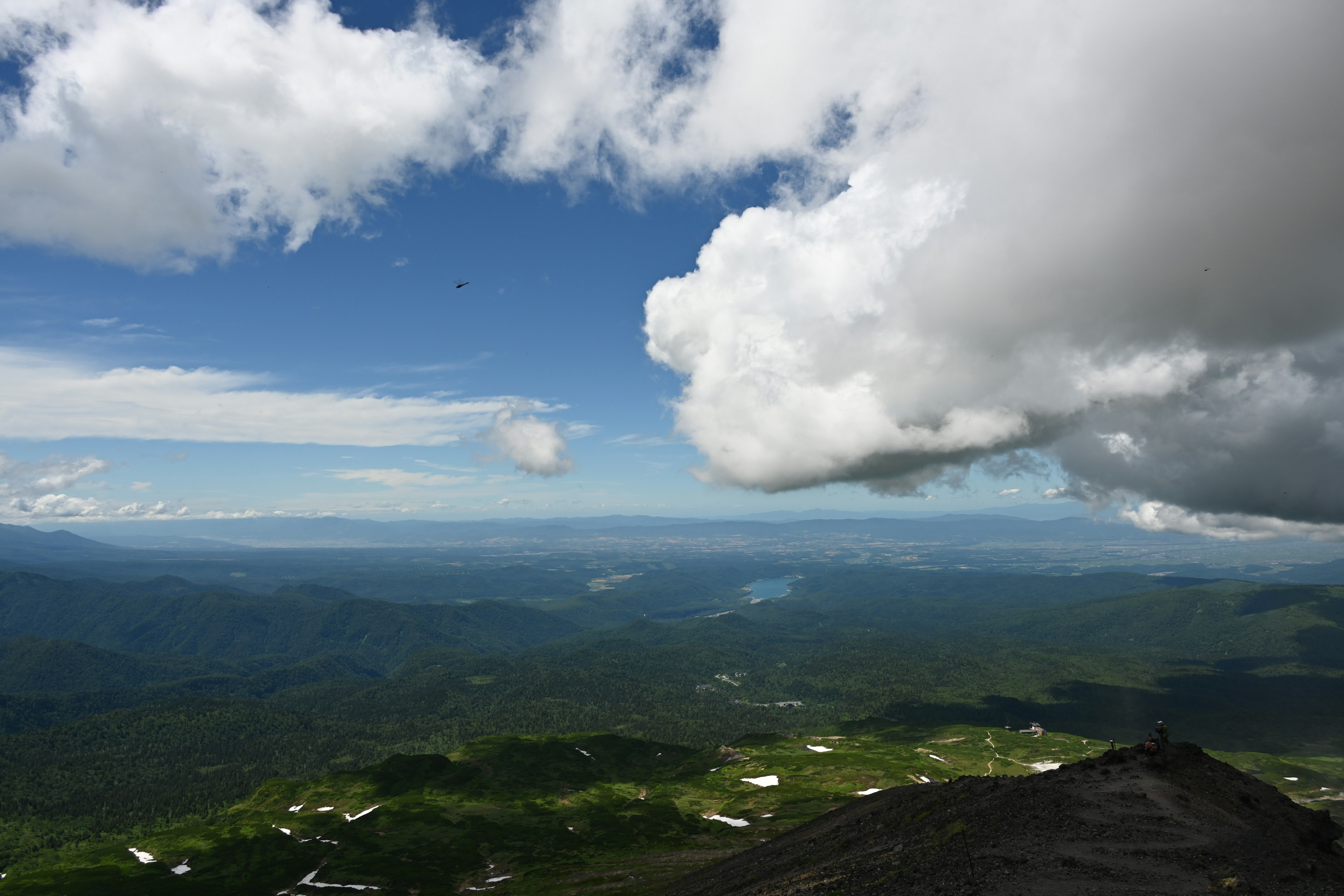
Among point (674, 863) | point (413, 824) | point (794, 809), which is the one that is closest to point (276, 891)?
point (413, 824)

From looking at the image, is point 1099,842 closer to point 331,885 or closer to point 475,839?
point 331,885

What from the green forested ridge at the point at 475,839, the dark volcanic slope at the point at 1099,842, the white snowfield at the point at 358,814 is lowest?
the white snowfield at the point at 358,814

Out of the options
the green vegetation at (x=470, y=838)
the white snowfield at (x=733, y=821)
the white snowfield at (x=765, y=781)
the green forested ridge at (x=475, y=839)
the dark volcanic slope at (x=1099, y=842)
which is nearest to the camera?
the dark volcanic slope at (x=1099, y=842)

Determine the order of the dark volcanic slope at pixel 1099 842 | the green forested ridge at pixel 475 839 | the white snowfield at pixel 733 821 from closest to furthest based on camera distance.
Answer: the dark volcanic slope at pixel 1099 842, the green forested ridge at pixel 475 839, the white snowfield at pixel 733 821

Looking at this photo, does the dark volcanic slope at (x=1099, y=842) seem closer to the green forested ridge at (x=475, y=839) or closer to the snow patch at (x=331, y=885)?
the green forested ridge at (x=475, y=839)

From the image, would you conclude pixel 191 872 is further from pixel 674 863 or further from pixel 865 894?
pixel 865 894

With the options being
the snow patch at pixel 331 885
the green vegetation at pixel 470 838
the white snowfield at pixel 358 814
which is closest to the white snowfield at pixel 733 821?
the green vegetation at pixel 470 838

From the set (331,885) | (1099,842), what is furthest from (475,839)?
(1099,842)
